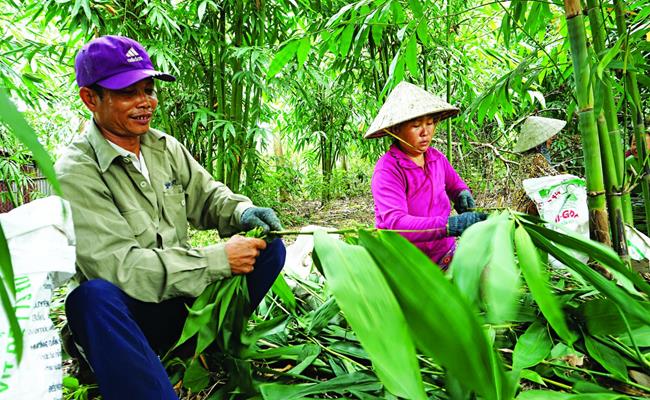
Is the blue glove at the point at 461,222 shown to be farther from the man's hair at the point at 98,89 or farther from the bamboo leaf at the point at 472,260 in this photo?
the man's hair at the point at 98,89

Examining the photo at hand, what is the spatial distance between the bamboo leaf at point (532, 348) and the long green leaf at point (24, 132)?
936 millimetres

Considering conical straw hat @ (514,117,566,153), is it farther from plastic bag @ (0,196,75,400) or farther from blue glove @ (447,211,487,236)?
plastic bag @ (0,196,75,400)

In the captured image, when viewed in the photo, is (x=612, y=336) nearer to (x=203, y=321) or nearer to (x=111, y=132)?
(x=203, y=321)

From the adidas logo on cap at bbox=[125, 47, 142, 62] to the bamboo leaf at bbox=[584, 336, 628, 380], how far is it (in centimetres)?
131

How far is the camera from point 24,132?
0.33 metres

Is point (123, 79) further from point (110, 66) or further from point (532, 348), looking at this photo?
point (532, 348)

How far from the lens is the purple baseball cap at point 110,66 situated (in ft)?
4.15

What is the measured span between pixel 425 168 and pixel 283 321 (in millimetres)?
805

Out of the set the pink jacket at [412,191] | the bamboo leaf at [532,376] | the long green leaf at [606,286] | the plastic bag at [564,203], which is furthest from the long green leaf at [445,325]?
the plastic bag at [564,203]

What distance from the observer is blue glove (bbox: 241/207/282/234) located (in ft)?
4.42

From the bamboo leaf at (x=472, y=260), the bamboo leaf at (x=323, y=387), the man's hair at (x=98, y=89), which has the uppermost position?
the man's hair at (x=98, y=89)

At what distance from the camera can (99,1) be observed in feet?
8.13

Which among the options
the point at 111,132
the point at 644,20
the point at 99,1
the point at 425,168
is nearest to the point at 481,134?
the point at 425,168

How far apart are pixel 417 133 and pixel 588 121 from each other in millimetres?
757
